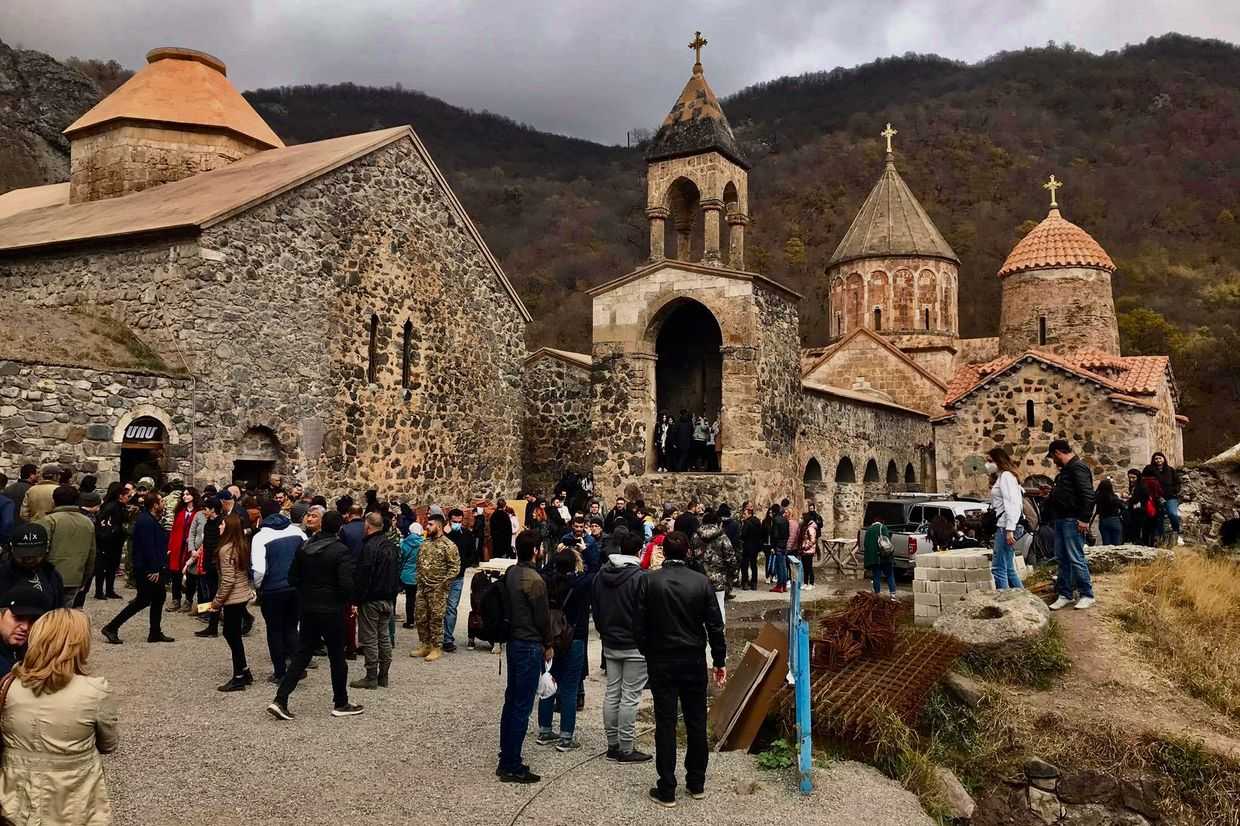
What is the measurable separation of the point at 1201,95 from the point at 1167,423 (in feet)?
246

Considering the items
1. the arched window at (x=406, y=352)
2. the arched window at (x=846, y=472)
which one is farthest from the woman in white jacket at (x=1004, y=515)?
the arched window at (x=846, y=472)

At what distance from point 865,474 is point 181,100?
18.6 m

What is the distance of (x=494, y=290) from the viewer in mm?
19703

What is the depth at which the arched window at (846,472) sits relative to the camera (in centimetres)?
2289

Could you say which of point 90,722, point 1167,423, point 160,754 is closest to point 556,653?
point 160,754

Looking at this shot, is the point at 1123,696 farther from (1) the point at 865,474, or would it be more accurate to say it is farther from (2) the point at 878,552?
(1) the point at 865,474

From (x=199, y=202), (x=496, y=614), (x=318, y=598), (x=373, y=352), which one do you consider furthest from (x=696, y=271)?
(x=496, y=614)

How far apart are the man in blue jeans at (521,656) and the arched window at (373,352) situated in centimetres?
1119

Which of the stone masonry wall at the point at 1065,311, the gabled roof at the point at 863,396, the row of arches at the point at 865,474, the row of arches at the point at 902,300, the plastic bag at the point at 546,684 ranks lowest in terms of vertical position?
the plastic bag at the point at 546,684

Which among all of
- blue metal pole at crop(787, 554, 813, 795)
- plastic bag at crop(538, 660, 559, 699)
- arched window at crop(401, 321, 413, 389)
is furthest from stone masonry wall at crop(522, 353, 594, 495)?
blue metal pole at crop(787, 554, 813, 795)

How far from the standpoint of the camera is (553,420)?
69.4ft

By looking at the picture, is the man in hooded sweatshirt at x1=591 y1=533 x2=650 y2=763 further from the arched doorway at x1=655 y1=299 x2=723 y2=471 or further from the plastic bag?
the arched doorway at x1=655 y1=299 x2=723 y2=471

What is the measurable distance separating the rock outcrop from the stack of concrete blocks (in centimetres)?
4646

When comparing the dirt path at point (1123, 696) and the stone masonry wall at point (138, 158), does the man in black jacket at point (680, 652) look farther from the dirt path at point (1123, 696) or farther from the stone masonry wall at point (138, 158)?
the stone masonry wall at point (138, 158)
